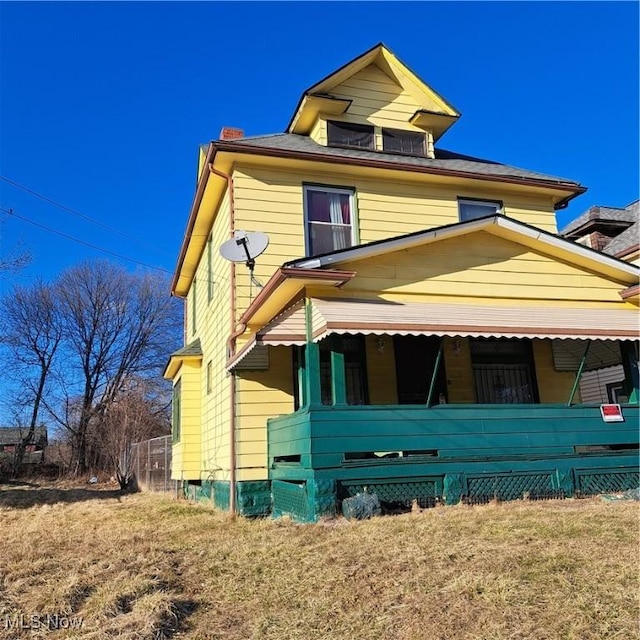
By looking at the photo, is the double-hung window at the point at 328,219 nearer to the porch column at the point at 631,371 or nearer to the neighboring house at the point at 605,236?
the porch column at the point at 631,371

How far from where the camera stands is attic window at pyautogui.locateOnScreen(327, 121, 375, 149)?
11102 millimetres

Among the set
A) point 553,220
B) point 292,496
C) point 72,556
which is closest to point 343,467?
point 292,496

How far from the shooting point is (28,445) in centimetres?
2711

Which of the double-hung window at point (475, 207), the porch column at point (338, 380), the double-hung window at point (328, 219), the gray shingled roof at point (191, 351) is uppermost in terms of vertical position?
the double-hung window at point (475, 207)

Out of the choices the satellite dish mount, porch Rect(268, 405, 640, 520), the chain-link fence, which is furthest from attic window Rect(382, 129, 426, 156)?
the chain-link fence

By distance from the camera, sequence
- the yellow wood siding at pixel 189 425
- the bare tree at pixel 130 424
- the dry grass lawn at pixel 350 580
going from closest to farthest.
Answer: the dry grass lawn at pixel 350 580 → the yellow wood siding at pixel 189 425 → the bare tree at pixel 130 424

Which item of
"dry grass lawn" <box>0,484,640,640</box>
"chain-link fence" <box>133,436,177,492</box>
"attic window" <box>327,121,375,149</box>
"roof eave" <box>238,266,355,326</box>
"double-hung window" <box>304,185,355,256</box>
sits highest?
"attic window" <box>327,121,375,149</box>

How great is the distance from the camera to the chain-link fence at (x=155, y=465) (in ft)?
48.5

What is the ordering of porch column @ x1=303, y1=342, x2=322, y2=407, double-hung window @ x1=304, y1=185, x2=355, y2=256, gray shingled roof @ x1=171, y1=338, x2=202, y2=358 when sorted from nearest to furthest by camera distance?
porch column @ x1=303, y1=342, x2=322, y2=407
double-hung window @ x1=304, y1=185, x2=355, y2=256
gray shingled roof @ x1=171, y1=338, x2=202, y2=358

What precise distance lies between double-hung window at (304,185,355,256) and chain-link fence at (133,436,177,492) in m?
7.52

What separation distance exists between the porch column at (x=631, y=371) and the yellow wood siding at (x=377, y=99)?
19.8ft

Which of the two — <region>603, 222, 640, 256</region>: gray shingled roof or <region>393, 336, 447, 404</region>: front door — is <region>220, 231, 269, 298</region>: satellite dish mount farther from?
<region>603, 222, 640, 256</region>: gray shingled roof

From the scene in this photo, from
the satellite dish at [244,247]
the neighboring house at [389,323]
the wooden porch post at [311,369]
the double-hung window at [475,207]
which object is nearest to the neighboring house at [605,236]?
the neighboring house at [389,323]

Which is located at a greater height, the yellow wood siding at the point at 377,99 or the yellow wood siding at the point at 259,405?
the yellow wood siding at the point at 377,99
